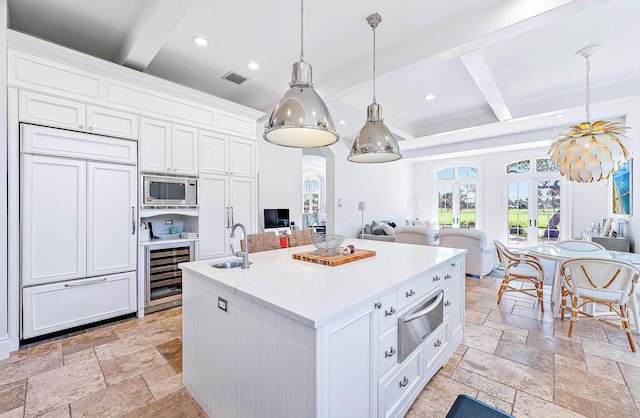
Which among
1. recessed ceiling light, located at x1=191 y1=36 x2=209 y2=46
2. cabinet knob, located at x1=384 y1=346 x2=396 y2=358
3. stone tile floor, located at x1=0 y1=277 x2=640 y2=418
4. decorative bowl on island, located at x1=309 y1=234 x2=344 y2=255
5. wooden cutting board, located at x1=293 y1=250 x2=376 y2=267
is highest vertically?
recessed ceiling light, located at x1=191 y1=36 x2=209 y2=46

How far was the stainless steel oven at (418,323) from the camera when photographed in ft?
5.14

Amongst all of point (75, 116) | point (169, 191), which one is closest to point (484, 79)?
point (169, 191)

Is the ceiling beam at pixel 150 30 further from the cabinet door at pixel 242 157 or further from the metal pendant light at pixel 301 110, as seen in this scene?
the cabinet door at pixel 242 157

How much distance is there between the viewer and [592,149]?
298 cm

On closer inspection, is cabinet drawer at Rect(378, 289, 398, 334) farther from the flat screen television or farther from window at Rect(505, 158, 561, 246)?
window at Rect(505, 158, 561, 246)

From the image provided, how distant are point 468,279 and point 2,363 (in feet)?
Answer: 18.6

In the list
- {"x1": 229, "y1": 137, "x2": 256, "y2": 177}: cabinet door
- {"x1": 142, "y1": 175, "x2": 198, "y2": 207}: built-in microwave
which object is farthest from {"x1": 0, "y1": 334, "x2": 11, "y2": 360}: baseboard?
{"x1": 229, "y1": 137, "x2": 256, "y2": 177}: cabinet door

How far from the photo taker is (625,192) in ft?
15.5

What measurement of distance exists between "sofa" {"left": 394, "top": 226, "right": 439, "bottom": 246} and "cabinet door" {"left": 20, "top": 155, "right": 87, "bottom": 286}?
15.9 feet

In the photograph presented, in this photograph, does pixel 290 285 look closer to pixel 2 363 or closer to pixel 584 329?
pixel 2 363

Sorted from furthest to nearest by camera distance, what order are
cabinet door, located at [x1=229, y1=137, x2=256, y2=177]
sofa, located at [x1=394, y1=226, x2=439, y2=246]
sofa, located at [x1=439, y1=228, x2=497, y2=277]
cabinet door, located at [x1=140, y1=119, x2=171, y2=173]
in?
sofa, located at [x1=394, y1=226, x2=439, y2=246]
sofa, located at [x1=439, y1=228, x2=497, y2=277]
cabinet door, located at [x1=229, y1=137, x2=256, y2=177]
cabinet door, located at [x1=140, y1=119, x2=171, y2=173]

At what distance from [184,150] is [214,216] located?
0.92 metres

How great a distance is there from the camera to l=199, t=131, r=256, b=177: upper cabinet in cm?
367

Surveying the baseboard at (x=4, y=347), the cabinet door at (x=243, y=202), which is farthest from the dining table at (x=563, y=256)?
the baseboard at (x=4, y=347)
